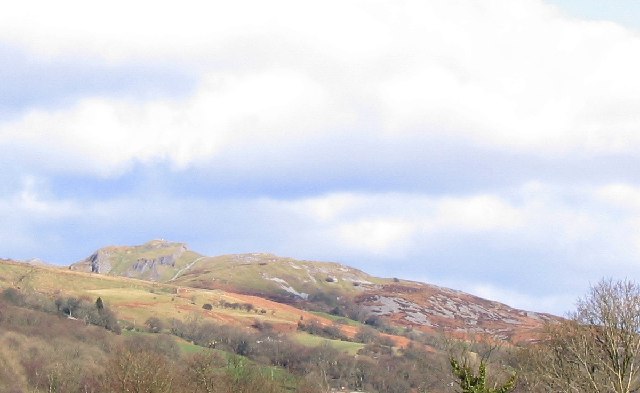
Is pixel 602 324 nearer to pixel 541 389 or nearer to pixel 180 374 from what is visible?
pixel 541 389

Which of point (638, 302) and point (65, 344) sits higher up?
point (638, 302)

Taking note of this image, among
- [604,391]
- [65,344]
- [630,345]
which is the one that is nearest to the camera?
[630,345]

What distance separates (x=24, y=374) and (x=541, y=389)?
11317cm

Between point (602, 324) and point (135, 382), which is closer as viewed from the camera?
point (602, 324)

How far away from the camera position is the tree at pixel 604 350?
5661 centimetres

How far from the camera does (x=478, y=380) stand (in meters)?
40.8

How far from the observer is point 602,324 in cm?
6562

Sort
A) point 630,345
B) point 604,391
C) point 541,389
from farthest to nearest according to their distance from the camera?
1. point 541,389
2. point 604,391
3. point 630,345

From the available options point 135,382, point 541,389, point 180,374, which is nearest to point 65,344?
point 180,374

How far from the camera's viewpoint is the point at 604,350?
2446 inches

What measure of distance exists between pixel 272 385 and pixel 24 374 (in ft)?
185

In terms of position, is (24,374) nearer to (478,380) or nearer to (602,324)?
(602,324)

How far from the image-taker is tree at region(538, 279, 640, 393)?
56.6m

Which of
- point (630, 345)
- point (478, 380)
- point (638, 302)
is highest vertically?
point (638, 302)
